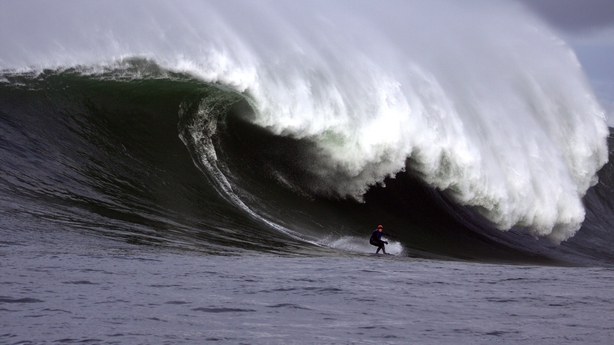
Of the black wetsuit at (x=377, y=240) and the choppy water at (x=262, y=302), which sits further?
the black wetsuit at (x=377, y=240)

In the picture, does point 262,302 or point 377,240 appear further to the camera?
point 377,240

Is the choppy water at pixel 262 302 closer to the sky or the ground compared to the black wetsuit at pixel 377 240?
closer to the ground

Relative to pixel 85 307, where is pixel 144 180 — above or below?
above

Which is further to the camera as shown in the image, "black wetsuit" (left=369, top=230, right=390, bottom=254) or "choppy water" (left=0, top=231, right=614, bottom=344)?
"black wetsuit" (left=369, top=230, right=390, bottom=254)

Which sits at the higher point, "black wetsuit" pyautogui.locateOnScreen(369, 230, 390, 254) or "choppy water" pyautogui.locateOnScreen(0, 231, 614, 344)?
"black wetsuit" pyautogui.locateOnScreen(369, 230, 390, 254)

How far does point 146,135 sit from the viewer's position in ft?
48.0

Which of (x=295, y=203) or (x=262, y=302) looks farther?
(x=295, y=203)

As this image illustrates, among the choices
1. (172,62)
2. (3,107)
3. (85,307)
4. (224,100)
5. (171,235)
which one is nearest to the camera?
(85,307)

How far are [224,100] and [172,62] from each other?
1.93 m

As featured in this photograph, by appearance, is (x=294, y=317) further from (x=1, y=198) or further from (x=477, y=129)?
(x=477, y=129)

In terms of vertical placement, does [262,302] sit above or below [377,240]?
below

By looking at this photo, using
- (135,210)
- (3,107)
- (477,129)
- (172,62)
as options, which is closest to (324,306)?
(135,210)

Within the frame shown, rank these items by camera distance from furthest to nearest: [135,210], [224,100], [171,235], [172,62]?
[172,62], [224,100], [135,210], [171,235]

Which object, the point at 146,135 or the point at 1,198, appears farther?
the point at 146,135
